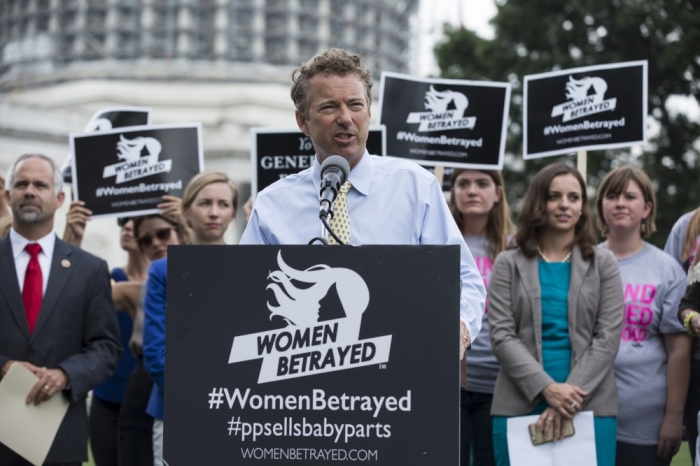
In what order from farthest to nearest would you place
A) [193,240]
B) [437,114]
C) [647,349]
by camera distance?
[437,114] < [193,240] < [647,349]

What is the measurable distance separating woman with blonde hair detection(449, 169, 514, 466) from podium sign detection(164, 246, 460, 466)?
238 cm

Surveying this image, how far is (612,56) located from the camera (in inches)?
855

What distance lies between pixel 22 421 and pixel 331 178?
2.30 meters

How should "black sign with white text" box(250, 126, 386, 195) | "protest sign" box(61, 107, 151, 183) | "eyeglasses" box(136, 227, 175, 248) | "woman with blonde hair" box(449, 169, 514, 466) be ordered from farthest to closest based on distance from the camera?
"protest sign" box(61, 107, 151, 183) < "eyeglasses" box(136, 227, 175, 248) < "black sign with white text" box(250, 126, 386, 195) < "woman with blonde hair" box(449, 169, 514, 466)

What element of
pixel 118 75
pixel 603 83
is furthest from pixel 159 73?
pixel 603 83

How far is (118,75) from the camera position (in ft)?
206

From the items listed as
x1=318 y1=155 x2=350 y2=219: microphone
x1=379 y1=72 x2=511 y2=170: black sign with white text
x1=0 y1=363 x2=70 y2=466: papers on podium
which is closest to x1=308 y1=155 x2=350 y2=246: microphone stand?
x1=318 y1=155 x2=350 y2=219: microphone

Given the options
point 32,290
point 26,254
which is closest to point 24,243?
point 26,254

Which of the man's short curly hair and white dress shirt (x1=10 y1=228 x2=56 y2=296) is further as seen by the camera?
white dress shirt (x1=10 y1=228 x2=56 y2=296)

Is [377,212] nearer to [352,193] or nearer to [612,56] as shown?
[352,193]

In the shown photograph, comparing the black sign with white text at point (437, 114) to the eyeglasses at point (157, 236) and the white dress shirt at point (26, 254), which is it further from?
the white dress shirt at point (26, 254)

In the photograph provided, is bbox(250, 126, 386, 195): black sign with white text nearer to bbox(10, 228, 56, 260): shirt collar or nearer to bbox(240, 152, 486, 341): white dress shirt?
bbox(10, 228, 56, 260): shirt collar

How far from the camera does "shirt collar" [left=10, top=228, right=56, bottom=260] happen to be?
4.75 meters

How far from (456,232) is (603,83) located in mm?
3820
